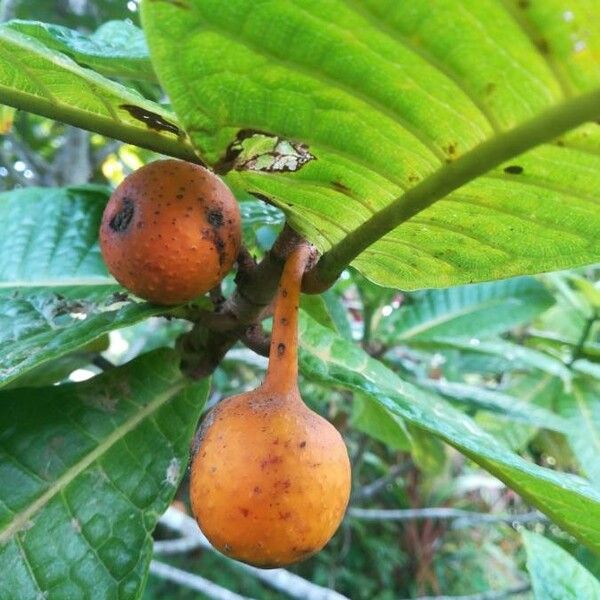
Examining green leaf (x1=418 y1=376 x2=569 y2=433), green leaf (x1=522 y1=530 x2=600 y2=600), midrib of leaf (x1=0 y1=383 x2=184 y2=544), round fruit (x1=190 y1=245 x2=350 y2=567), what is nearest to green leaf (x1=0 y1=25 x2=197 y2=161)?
round fruit (x1=190 y1=245 x2=350 y2=567)

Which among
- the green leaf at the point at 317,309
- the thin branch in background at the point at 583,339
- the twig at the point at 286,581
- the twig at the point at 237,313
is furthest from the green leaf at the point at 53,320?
the thin branch in background at the point at 583,339

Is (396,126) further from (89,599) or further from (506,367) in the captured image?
(506,367)

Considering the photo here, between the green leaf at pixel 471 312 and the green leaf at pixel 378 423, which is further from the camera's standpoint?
the green leaf at pixel 471 312

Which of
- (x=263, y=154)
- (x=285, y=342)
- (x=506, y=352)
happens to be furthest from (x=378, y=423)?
(x=263, y=154)

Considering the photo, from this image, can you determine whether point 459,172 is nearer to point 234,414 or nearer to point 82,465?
point 234,414

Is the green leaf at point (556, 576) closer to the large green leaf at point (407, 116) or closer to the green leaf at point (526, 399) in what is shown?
the large green leaf at point (407, 116)

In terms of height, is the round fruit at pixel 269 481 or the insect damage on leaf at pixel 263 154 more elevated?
the insect damage on leaf at pixel 263 154
